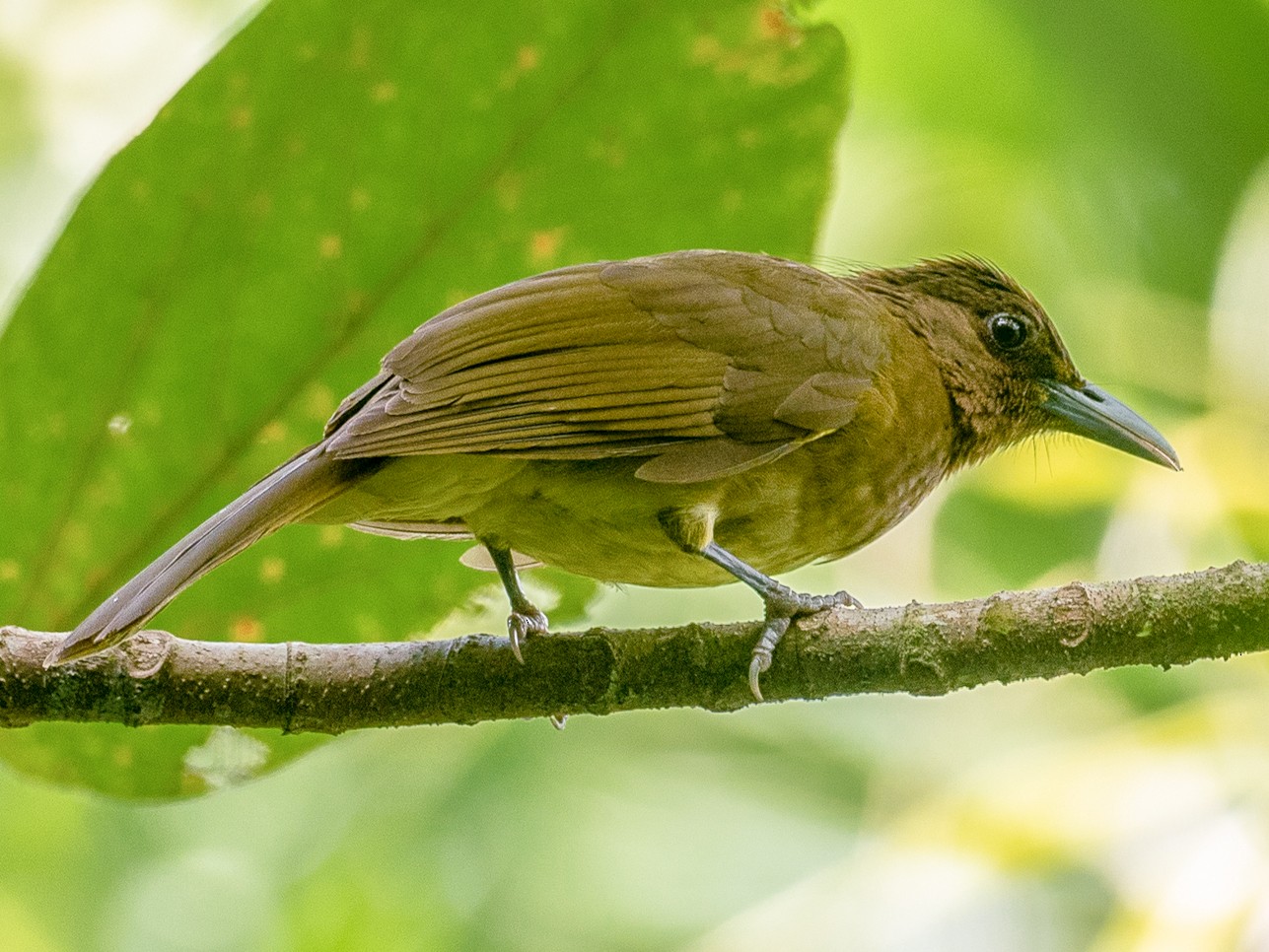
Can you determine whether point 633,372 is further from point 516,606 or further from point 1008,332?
point 1008,332

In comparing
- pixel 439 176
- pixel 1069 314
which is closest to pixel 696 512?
pixel 439 176

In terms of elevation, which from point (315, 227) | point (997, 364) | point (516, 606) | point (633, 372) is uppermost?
point (997, 364)

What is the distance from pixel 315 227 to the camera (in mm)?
2752

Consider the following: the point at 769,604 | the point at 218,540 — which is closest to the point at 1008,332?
the point at 769,604

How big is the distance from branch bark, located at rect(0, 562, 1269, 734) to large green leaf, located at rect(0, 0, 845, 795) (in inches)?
11.5

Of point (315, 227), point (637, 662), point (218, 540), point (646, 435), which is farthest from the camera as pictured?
point (646, 435)

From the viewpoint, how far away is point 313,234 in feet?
9.03

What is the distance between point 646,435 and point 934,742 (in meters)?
2.76

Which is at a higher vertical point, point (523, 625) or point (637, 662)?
point (523, 625)

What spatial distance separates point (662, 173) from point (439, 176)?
1.35ft

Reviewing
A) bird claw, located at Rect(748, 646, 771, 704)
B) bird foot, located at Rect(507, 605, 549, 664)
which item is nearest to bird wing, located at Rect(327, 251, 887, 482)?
bird foot, located at Rect(507, 605, 549, 664)

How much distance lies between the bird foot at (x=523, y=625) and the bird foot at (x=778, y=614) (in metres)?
0.42

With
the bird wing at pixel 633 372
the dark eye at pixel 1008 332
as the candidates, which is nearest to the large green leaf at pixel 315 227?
the bird wing at pixel 633 372

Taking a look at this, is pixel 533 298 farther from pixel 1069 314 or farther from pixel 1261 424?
pixel 1069 314
